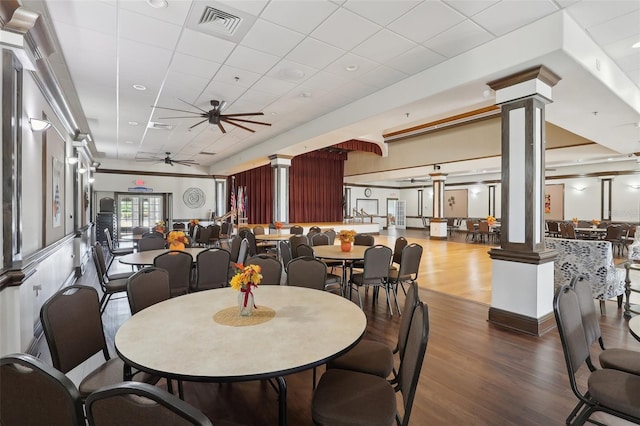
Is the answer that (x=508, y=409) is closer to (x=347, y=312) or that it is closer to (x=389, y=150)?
(x=347, y=312)

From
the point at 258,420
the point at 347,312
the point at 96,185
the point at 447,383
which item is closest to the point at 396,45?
the point at 347,312

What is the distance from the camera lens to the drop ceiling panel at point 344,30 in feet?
10.1

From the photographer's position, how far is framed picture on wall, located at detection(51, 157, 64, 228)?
490 cm

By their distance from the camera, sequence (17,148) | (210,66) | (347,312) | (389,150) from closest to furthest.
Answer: (347,312) → (17,148) → (210,66) → (389,150)

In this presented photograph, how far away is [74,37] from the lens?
3363mm

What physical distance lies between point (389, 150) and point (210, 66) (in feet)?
32.1

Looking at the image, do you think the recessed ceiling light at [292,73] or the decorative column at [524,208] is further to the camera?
the recessed ceiling light at [292,73]

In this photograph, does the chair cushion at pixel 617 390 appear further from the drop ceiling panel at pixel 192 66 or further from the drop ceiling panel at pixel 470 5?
the drop ceiling panel at pixel 192 66

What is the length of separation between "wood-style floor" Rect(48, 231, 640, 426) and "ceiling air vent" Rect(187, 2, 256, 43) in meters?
2.91

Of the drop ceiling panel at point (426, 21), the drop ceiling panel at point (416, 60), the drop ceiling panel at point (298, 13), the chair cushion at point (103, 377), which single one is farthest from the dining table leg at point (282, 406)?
the drop ceiling panel at point (416, 60)

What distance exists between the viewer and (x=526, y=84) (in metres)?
3.49

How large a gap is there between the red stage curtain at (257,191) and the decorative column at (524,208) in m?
11.6

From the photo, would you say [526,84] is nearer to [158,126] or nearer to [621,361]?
[621,361]

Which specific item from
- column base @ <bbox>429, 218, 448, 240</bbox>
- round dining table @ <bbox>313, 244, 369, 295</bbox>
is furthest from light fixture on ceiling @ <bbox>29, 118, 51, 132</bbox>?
column base @ <bbox>429, 218, 448, 240</bbox>
